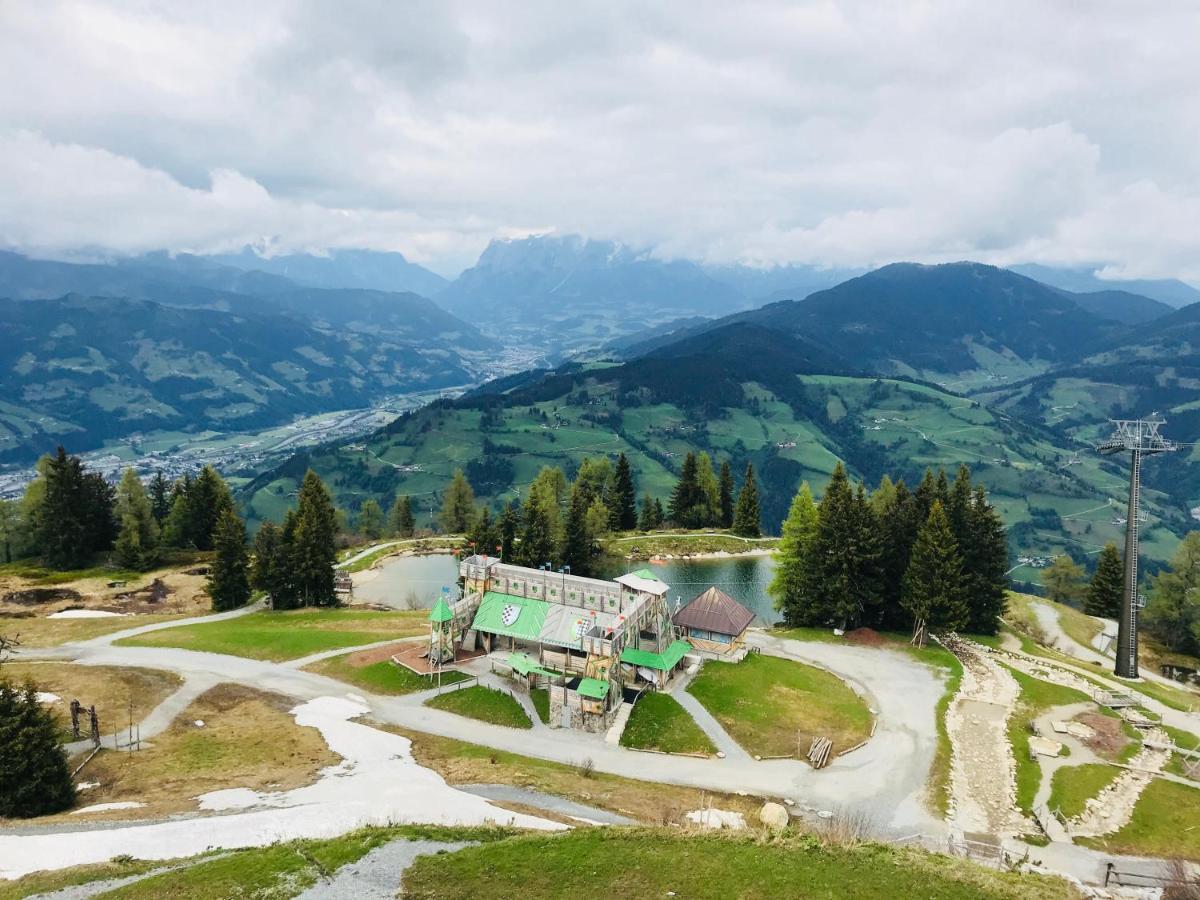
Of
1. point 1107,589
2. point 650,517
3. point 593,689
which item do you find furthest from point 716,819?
point 650,517

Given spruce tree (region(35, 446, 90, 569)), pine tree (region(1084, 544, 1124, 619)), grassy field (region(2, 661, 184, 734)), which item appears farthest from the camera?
spruce tree (region(35, 446, 90, 569))

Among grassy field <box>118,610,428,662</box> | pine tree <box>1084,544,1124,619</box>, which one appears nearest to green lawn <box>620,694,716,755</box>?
grassy field <box>118,610,428,662</box>

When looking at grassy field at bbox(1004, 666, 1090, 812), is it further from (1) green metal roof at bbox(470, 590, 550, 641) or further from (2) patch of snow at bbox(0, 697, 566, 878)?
(1) green metal roof at bbox(470, 590, 550, 641)

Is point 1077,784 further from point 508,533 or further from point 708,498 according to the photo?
point 708,498

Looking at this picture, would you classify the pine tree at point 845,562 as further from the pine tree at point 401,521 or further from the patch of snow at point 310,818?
the pine tree at point 401,521

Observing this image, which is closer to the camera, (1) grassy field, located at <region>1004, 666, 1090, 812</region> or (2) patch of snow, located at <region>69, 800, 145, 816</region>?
(2) patch of snow, located at <region>69, 800, 145, 816</region>

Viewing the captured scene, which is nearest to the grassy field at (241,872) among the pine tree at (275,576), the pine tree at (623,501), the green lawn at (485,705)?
the green lawn at (485,705)

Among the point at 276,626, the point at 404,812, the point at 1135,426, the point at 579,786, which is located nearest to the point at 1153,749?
the point at 1135,426
